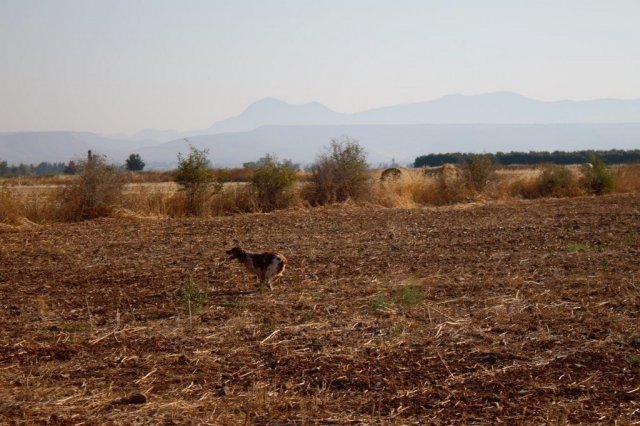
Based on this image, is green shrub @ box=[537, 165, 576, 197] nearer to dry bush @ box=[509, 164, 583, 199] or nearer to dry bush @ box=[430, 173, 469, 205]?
dry bush @ box=[509, 164, 583, 199]

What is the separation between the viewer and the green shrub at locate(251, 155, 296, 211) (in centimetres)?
2598

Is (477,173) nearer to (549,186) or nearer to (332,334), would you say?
(549,186)

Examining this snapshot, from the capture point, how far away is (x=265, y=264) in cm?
1140

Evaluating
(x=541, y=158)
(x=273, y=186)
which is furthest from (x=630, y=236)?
(x=541, y=158)

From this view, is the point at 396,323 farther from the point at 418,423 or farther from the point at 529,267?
the point at 529,267

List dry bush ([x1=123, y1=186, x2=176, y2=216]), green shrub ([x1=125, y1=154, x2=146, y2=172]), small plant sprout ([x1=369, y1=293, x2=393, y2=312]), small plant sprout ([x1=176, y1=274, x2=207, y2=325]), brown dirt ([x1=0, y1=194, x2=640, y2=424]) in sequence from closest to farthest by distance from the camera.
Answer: brown dirt ([x1=0, y1=194, x2=640, y2=424]) < small plant sprout ([x1=369, y1=293, x2=393, y2=312]) < small plant sprout ([x1=176, y1=274, x2=207, y2=325]) < dry bush ([x1=123, y1=186, x2=176, y2=216]) < green shrub ([x1=125, y1=154, x2=146, y2=172])

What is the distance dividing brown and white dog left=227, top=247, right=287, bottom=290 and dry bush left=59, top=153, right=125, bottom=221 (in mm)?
12545

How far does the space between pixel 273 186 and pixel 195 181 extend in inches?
100

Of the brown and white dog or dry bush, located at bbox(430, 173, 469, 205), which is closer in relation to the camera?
the brown and white dog

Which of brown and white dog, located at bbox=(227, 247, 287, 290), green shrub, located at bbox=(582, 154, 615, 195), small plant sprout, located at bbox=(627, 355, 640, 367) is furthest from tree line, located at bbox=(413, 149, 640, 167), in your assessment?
small plant sprout, located at bbox=(627, 355, 640, 367)

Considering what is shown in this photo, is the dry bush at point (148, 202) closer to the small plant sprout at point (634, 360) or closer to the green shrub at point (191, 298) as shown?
the green shrub at point (191, 298)

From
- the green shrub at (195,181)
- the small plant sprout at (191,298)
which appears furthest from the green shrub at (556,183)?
the small plant sprout at (191,298)

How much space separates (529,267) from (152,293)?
5.71 metres

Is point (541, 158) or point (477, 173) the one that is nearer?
point (477, 173)
